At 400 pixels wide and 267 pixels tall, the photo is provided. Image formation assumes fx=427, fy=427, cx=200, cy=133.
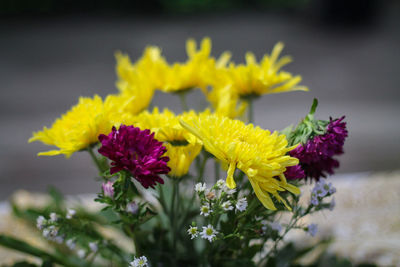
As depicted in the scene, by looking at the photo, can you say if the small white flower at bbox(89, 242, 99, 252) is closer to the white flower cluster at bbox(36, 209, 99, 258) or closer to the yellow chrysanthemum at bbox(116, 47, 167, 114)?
the white flower cluster at bbox(36, 209, 99, 258)

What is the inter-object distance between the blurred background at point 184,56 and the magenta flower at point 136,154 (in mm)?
1204

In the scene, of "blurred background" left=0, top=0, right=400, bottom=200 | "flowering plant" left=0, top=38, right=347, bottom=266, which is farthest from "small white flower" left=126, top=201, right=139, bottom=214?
"blurred background" left=0, top=0, right=400, bottom=200

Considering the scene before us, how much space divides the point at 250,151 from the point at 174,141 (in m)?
0.10

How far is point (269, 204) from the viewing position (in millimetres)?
381

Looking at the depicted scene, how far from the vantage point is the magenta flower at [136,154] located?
0.37 m

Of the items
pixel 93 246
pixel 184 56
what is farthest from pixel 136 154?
pixel 184 56

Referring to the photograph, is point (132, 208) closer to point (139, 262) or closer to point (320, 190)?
point (139, 262)

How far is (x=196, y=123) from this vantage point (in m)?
0.40

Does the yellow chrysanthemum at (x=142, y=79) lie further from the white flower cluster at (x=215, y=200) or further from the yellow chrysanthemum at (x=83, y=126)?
the white flower cluster at (x=215, y=200)

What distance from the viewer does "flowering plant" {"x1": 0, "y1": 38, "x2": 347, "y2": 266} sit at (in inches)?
14.9

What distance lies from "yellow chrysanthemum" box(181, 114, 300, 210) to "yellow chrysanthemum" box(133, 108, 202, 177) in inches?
1.3

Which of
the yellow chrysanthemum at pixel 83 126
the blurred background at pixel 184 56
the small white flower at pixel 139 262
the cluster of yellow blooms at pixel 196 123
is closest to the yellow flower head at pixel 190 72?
the cluster of yellow blooms at pixel 196 123

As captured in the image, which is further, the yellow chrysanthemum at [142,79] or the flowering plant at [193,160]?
the yellow chrysanthemum at [142,79]

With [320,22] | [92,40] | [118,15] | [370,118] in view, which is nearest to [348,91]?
[370,118]
